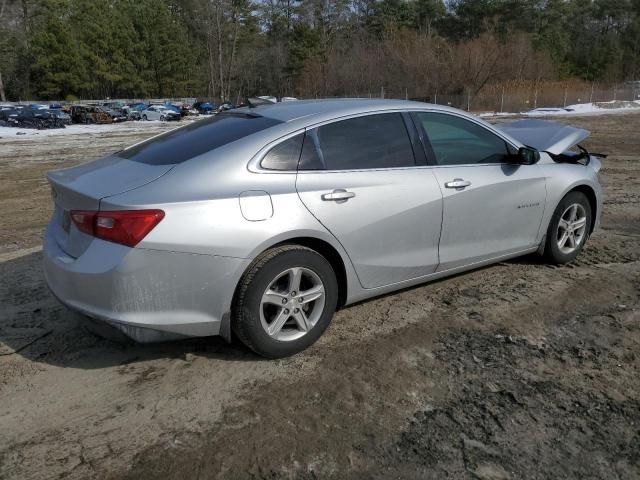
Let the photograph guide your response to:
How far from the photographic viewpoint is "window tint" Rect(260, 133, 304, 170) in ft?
11.2

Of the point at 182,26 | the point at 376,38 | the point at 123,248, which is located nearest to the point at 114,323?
the point at 123,248

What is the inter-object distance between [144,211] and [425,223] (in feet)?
6.31

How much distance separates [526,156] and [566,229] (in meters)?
0.99

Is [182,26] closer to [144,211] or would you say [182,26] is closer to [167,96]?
[167,96]

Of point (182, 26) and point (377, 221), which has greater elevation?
point (182, 26)

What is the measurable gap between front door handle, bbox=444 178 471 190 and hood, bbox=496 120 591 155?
47.0 inches

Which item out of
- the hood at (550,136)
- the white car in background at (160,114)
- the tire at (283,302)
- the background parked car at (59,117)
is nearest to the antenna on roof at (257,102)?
the tire at (283,302)

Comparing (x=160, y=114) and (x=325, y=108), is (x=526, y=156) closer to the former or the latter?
(x=325, y=108)

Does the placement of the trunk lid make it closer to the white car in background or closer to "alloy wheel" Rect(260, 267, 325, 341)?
"alloy wheel" Rect(260, 267, 325, 341)

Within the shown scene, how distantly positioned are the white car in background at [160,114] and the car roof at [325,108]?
36.4 m

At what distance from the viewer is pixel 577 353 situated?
349 cm

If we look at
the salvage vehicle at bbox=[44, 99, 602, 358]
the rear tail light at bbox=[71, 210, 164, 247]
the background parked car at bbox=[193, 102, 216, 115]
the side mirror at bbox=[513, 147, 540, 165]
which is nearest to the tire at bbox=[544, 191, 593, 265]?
the salvage vehicle at bbox=[44, 99, 602, 358]

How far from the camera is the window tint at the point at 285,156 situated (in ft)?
11.2

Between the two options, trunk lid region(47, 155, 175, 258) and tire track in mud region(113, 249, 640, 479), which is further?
trunk lid region(47, 155, 175, 258)
